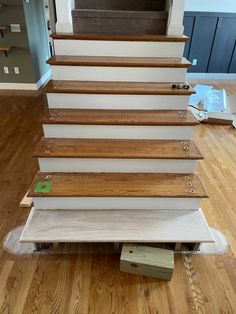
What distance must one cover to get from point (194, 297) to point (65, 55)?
1949 millimetres

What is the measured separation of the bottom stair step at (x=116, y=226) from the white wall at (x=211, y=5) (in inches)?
185

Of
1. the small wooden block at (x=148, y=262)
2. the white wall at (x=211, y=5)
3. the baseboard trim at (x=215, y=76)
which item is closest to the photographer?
the small wooden block at (x=148, y=262)

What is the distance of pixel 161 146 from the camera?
6.03ft

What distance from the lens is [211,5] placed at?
4887 mm

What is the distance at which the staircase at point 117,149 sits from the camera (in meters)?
1.65

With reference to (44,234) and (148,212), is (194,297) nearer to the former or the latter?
(148,212)

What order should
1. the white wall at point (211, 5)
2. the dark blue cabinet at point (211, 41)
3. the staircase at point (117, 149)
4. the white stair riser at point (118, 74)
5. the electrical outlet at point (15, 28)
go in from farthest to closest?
the dark blue cabinet at point (211, 41) → the white wall at point (211, 5) → the electrical outlet at point (15, 28) → the white stair riser at point (118, 74) → the staircase at point (117, 149)

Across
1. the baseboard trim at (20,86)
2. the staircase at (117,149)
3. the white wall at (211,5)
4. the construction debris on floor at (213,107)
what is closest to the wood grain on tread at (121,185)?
the staircase at (117,149)

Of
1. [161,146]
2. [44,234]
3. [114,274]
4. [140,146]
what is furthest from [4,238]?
[161,146]

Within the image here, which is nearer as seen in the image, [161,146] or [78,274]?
[78,274]

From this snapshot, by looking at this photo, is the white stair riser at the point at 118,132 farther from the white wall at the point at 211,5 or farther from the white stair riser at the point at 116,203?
the white wall at the point at 211,5

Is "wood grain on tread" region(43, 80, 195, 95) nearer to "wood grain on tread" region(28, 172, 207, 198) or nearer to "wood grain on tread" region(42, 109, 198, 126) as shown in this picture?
"wood grain on tread" region(42, 109, 198, 126)

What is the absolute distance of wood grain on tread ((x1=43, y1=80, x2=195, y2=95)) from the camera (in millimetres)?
1811

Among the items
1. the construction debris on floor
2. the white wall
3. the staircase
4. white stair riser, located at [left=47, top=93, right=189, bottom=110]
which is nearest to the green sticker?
the staircase
